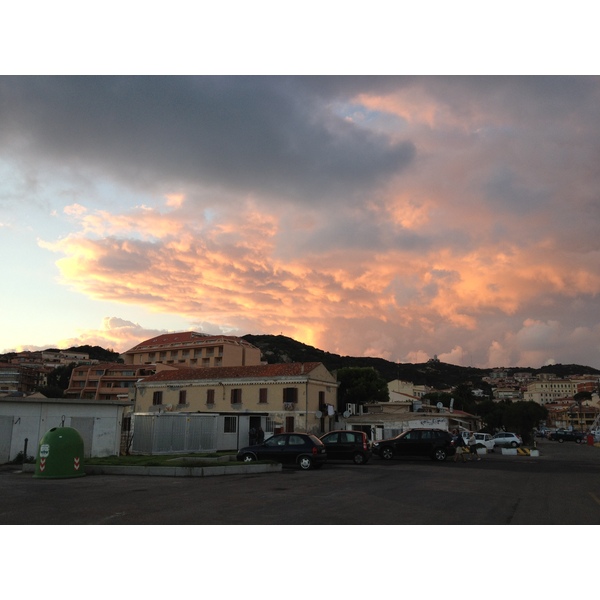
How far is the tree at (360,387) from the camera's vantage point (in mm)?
63094

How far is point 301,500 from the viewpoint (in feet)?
40.2

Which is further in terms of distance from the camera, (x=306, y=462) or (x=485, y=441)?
(x=485, y=441)

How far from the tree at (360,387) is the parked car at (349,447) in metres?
34.2

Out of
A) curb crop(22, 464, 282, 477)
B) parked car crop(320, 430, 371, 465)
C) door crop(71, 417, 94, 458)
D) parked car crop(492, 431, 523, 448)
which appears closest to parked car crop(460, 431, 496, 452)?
parked car crop(492, 431, 523, 448)

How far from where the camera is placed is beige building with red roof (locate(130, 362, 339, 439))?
152ft

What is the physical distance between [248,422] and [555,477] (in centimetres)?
2047

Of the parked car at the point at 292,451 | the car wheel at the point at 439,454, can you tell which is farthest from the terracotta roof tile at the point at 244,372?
the parked car at the point at 292,451

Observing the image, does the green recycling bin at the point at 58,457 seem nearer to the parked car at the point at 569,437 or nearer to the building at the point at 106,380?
the parked car at the point at 569,437

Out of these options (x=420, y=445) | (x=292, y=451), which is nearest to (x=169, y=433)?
(x=292, y=451)

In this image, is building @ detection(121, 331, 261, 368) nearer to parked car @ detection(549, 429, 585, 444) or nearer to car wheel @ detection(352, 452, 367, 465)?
parked car @ detection(549, 429, 585, 444)

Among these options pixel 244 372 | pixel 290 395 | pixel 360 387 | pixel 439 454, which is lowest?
pixel 439 454

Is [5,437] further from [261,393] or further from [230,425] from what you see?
[261,393]

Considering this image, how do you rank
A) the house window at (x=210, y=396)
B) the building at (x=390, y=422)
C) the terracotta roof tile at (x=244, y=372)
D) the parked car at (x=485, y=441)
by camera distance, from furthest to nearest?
the house window at (x=210, y=396) < the terracotta roof tile at (x=244, y=372) < the building at (x=390, y=422) < the parked car at (x=485, y=441)

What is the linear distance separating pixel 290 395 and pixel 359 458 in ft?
69.4
